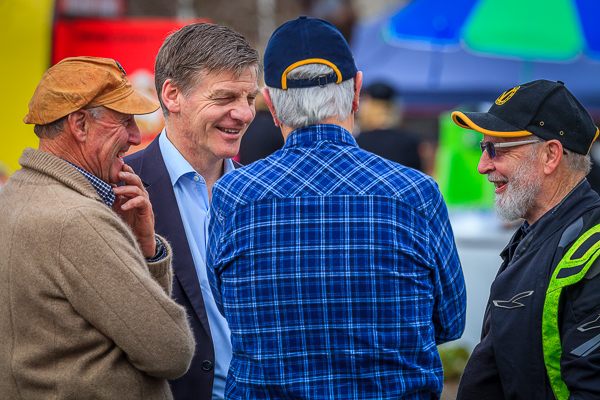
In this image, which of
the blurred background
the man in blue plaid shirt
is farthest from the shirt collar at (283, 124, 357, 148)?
the blurred background

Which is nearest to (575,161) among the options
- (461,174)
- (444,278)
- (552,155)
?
(552,155)

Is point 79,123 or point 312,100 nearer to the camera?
point 312,100

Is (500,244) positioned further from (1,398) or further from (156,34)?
(1,398)

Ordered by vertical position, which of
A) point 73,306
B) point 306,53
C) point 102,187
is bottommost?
point 73,306

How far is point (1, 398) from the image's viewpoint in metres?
1.68

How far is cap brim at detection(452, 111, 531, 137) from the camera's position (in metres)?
2.08

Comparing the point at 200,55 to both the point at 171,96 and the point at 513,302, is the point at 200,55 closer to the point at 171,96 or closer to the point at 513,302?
the point at 171,96

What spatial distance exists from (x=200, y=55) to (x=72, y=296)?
1081mm

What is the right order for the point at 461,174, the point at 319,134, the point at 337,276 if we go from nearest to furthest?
the point at 337,276, the point at 319,134, the point at 461,174

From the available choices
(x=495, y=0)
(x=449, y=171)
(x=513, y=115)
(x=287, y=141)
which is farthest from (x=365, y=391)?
(x=495, y=0)

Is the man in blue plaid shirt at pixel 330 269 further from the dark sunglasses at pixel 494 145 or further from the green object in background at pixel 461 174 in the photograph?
the green object in background at pixel 461 174

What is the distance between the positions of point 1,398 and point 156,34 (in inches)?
149

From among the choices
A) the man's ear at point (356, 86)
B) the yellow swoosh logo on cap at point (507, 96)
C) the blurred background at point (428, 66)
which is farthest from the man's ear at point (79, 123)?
the blurred background at point (428, 66)

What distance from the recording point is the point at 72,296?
1.63 meters
